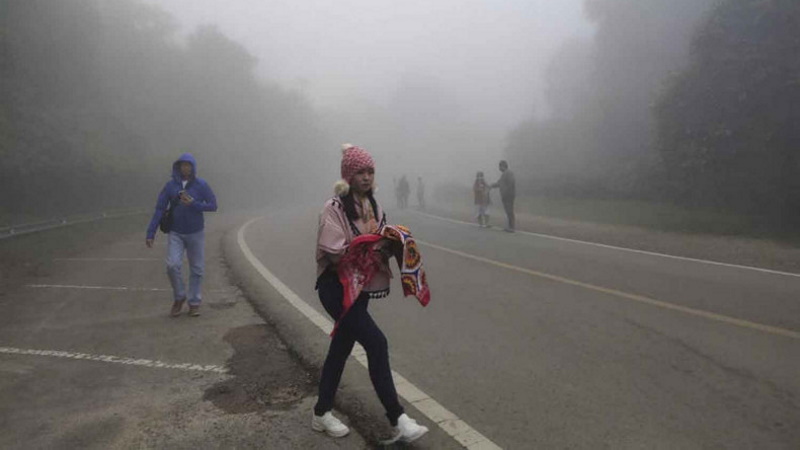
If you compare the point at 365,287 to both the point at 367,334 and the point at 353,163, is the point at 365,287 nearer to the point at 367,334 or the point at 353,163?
the point at 367,334

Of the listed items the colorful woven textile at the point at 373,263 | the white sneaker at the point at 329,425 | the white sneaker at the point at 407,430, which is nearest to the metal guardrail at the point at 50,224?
the white sneaker at the point at 329,425

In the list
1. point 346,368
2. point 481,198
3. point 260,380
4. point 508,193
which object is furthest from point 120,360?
point 481,198

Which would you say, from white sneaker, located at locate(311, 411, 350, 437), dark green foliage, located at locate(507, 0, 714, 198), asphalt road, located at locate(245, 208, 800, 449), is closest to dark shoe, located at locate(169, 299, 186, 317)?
asphalt road, located at locate(245, 208, 800, 449)

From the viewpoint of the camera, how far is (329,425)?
3506 mm

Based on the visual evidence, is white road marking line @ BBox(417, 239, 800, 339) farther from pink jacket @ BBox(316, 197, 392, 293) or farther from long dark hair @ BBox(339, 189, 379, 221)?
long dark hair @ BBox(339, 189, 379, 221)

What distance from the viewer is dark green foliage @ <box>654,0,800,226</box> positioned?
46.4ft

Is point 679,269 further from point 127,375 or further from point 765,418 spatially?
point 127,375

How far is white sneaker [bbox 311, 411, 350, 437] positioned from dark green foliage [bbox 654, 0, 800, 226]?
14408 millimetres

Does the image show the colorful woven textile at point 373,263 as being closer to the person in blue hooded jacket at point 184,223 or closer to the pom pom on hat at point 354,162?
the pom pom on hat at point 354,162

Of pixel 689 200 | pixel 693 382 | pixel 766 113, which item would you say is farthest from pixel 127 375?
pixel 689 200

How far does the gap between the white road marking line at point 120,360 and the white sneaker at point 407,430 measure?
189 cm

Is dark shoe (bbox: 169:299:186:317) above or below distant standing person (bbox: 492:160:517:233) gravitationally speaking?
below

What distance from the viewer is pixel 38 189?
2123 cm

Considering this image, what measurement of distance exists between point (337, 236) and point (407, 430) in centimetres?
120
